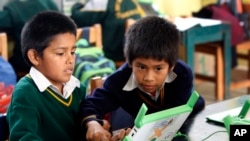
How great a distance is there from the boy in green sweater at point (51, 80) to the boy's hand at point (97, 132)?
94 millimetres

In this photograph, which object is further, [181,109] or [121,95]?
[121,95]

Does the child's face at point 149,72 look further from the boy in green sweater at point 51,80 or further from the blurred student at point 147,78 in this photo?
the boy in green sweater at point 51,80

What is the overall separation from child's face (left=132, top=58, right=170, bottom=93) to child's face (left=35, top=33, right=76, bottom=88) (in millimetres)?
216

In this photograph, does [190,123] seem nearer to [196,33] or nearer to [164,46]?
[164,46]

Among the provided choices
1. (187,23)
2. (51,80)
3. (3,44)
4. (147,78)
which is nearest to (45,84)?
(51,80)

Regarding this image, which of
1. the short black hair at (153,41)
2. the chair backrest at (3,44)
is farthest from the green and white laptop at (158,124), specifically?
the chair backrest at (3,44)

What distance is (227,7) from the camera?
4191 millimetres

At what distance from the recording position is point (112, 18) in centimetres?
367

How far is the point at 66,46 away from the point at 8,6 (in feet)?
6.84

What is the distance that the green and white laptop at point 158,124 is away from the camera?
110cm

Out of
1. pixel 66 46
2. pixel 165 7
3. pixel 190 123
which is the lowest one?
pixel 165 7

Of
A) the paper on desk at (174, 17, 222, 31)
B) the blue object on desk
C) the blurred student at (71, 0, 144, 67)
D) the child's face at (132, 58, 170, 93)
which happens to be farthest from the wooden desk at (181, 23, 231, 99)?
the blue object on desk

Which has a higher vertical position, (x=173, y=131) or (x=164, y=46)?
(x=164, y=46)

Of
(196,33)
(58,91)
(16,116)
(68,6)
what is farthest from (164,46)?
(68,6)
